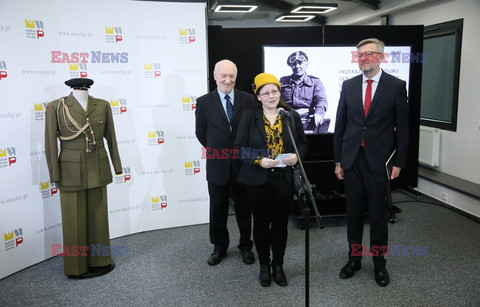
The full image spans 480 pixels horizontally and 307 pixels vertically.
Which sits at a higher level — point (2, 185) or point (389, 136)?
point (389, 136)

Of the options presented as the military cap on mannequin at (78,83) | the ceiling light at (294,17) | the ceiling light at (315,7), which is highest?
the ceiling light at (294,17)

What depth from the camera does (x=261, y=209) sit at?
277 centimetres

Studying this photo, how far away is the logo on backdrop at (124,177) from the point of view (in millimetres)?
3949

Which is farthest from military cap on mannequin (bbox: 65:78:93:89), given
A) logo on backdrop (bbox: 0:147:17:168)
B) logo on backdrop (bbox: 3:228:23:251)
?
logo on backdrop (bbox: 3:228:23:251)

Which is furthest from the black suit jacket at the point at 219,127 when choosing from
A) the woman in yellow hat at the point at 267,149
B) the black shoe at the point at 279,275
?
the black shoe at the point at 279,275

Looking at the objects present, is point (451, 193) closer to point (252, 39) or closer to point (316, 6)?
point (252, 39)

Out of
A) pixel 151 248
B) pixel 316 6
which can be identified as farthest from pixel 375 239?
pixel 316 6

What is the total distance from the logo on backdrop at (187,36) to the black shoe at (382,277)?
2706mm

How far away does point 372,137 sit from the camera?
282cm

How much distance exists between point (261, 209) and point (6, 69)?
228 centimetres

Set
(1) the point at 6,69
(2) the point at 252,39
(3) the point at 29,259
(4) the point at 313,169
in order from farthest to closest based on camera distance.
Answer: (4) the point at 313,169
(2) the point at 252,39
(3) the point at 29,259
(1) the point at 6,69

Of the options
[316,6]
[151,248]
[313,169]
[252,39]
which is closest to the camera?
[151,248]

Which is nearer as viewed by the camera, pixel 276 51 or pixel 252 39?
pixel 276 51

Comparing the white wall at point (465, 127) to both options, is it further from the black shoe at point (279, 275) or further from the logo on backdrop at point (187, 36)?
the logo on backdrop at point (187, 36)
